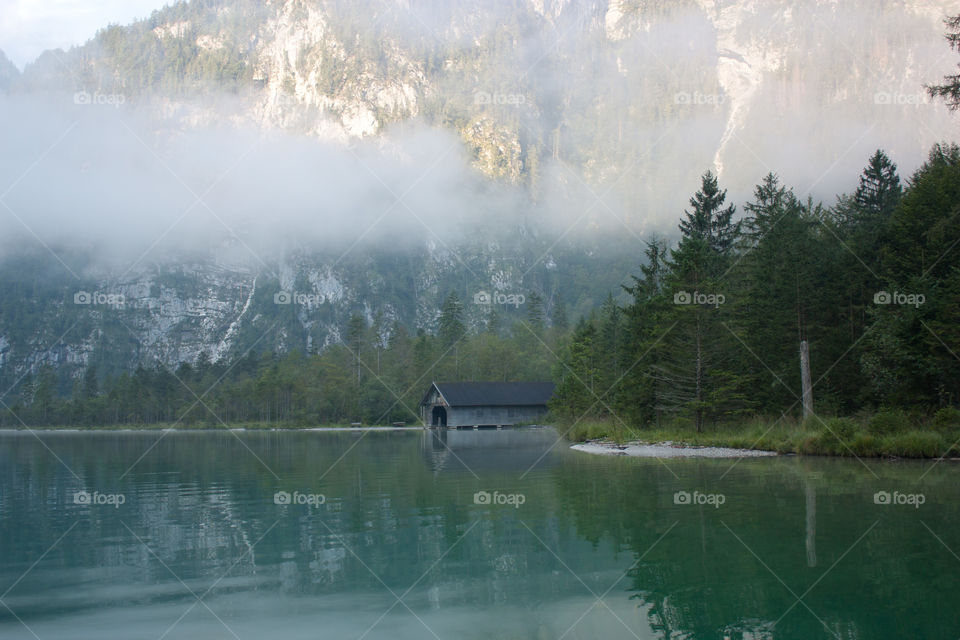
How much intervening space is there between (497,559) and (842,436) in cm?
2337

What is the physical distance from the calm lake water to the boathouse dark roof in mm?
58124

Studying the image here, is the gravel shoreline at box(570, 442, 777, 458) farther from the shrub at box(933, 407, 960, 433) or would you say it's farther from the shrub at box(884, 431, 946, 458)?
the shrub at box(933, 407, 960, 433)

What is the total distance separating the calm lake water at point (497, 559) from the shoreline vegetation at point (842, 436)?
4578mm

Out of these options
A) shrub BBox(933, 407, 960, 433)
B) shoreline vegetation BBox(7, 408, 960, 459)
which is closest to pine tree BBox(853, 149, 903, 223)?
shoreline vegetation BBox(7, 408, 960, 459)

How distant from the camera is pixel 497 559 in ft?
39.9

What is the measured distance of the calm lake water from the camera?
8867mm

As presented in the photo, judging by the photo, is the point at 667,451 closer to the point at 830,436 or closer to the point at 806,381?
the point at 830,436

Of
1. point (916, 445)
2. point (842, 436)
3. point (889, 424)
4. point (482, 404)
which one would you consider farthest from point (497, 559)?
point (482, 404)

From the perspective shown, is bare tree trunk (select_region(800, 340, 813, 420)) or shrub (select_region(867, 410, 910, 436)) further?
bare tree trunk (select_region(800, 340, 813, 420))

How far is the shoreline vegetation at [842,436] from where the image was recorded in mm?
27406

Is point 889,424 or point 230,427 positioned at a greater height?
point 889,424

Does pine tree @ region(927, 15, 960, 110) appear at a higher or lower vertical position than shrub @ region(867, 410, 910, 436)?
higher

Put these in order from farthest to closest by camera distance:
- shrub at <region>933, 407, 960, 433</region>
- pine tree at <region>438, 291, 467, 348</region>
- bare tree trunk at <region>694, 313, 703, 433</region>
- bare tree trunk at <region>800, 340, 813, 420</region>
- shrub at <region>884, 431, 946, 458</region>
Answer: pine tree at <region>438, 291, 467, 348</region>, bare tree trunk at <region>694, 313, 703, 433</region>, bare tree trunk at <region>800, 340, 813, 420</region>, shrub at <region>933, 407, 960, 433</region>, shrub at <region>884, 431, 946, 458</region>

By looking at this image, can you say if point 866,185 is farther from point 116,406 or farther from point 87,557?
point 116,406
